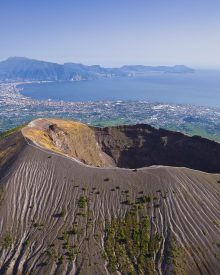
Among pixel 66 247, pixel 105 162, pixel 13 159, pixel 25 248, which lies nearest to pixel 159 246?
pixel 66 247

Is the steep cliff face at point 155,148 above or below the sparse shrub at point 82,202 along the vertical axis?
below

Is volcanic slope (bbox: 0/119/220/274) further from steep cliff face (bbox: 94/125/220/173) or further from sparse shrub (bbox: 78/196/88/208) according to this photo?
steep cliff face (bbox: 94/125/220/173)

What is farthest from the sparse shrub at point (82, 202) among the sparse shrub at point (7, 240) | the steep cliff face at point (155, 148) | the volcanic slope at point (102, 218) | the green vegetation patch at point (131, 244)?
the steep cliff face at point (155, 148)

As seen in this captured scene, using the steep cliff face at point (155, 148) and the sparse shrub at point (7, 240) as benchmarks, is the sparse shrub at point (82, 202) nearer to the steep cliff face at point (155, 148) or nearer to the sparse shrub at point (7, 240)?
the sparse shrub at point (7, 240)

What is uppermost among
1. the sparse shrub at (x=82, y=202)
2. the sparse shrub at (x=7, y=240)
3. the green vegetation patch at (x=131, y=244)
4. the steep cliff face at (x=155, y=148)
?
the sparse shrub at (x=82, y=202)

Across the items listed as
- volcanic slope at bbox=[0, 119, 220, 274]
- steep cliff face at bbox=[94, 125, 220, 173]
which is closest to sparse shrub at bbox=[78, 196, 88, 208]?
volcanic slope at bbox=[0, 119, 220, 274]

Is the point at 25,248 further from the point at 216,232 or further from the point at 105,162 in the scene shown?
the point at 105,162

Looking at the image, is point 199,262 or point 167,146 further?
point 167,146

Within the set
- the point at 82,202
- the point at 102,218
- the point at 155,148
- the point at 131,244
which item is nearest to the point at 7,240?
the point at 82,202

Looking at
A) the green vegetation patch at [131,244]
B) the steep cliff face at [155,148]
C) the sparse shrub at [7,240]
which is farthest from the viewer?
the steep cliff face at [155,148]
